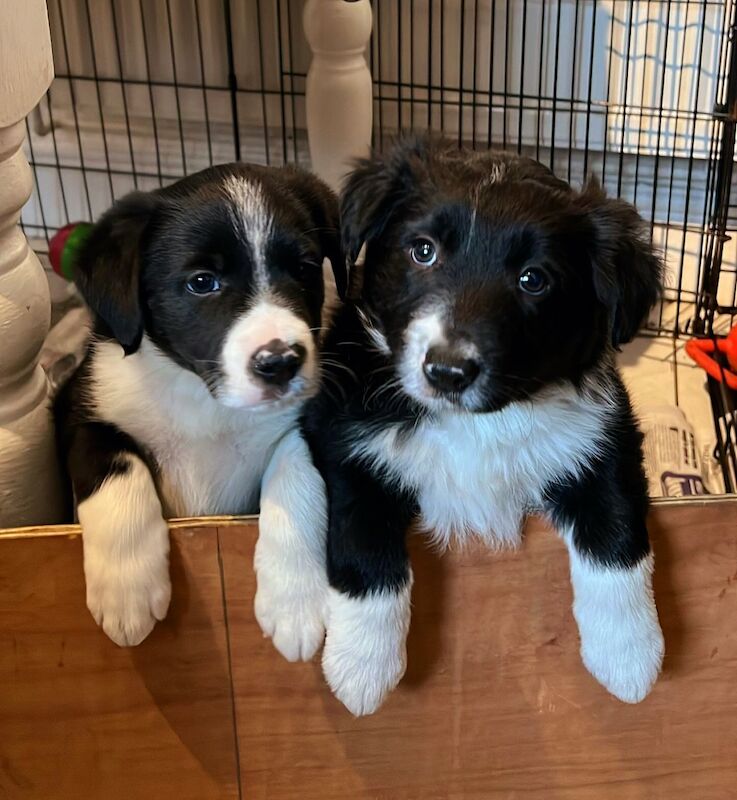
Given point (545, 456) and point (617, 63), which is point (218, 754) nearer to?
point (545, 456)

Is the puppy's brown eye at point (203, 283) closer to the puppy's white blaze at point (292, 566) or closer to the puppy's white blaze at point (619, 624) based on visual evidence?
the puppy's white blaze at point (292, 566)

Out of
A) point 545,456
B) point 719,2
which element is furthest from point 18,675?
point 719,2

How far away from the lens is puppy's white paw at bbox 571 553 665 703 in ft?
4.77

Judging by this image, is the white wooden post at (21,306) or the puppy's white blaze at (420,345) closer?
the puppy's white blaze at (420,345)

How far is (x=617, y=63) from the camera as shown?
3.09 meters

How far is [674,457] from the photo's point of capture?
7.04ft

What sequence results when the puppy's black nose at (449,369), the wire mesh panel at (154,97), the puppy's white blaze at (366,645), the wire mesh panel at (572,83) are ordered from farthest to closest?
the wire mesh panel at (154,97), the wire mesh panel at (572,83), the puppy's white blaze at (366,645), the puppy's black nose at (449,369)

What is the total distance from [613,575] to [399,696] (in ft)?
1.26

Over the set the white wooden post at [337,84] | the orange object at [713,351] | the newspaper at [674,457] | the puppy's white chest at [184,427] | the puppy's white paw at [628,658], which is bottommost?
the newspaper at [674,457]

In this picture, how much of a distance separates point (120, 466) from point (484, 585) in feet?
1.82

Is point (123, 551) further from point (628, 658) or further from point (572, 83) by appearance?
point (572, 83)

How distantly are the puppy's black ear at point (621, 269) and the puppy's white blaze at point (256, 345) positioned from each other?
0.39 meters

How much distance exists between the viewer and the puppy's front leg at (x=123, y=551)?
4.67 ft

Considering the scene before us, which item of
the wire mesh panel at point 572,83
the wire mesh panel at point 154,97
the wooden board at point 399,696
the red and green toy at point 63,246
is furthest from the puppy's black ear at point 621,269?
the wire mesh panel at point 154,97
